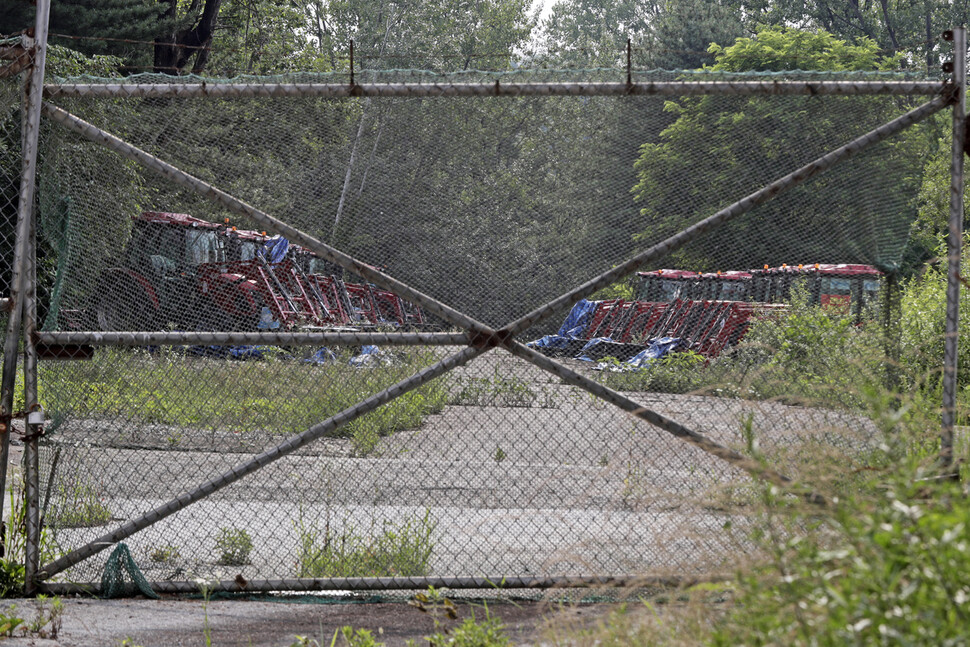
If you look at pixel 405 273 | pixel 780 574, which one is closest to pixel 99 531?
pixel 405 273

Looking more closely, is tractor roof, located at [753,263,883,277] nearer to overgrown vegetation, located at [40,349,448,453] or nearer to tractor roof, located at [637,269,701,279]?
tractor roof, located at [637,269,701,279]

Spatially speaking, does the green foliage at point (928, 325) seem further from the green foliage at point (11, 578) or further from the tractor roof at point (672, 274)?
the green foliage at point (11, 578)

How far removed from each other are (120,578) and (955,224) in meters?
4.49

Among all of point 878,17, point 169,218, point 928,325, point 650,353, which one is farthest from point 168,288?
point 878,17

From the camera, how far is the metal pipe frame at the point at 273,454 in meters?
4.25

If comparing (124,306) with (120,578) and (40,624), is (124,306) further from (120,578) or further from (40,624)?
(40,624)

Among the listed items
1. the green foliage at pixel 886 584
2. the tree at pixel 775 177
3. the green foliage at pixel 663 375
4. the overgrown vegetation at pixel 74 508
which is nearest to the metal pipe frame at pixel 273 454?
the overgrown vegetation at pixel 74 508

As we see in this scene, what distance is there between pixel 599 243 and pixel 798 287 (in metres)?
1.28

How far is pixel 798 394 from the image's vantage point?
4.36 meters

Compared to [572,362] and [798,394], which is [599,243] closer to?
[572,362]

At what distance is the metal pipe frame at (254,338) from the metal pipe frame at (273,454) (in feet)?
0.43

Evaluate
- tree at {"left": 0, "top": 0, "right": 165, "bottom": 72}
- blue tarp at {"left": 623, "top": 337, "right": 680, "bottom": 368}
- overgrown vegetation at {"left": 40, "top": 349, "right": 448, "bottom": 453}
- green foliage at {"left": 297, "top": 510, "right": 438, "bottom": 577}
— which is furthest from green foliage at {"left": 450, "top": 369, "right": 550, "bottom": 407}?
tree at {"left": 0, "top": 0, "right": 165, "bottom": 72}

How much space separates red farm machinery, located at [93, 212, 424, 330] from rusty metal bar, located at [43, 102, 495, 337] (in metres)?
0.31

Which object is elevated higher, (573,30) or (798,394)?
(573,30)
